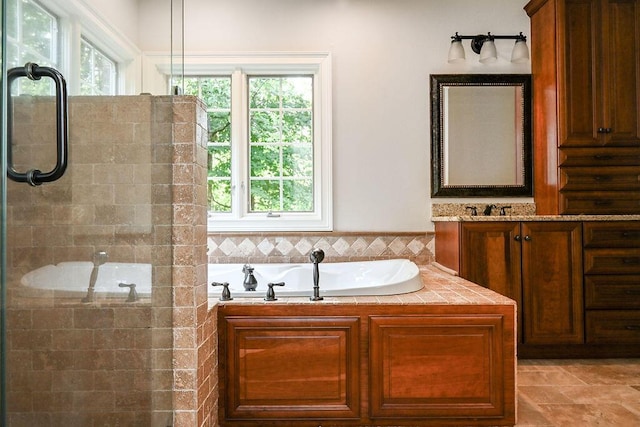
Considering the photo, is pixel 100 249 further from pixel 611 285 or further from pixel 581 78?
pixel 581 78

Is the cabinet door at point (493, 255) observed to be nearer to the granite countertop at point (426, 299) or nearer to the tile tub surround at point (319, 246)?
the tile tub surround at point (319, 246)

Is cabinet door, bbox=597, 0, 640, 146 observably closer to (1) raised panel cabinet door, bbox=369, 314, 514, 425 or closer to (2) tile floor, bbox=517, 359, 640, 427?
(2) tile floor, bbox=517, 359, 640, 427

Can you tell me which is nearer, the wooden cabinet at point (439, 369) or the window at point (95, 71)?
the window at point (95, 71)

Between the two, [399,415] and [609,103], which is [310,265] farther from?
[609,103]

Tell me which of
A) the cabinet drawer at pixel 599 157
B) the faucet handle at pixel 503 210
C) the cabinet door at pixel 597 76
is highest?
the cabinet door at pixel 597 76

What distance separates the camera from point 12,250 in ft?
3.14

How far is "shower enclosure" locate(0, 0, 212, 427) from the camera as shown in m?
0.98

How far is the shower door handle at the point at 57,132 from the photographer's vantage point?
0.97m

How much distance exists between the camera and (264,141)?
3.40 meters

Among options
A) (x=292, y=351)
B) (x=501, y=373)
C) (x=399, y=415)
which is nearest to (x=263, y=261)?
(x=292, y=351)

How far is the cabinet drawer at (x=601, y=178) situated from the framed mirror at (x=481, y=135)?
0.33 meters

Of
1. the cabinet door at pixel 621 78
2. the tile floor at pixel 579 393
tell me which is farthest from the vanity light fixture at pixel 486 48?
the tile floor at pixel 579 393

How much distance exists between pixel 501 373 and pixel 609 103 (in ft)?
7.29

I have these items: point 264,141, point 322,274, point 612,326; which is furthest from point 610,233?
point 264,141
